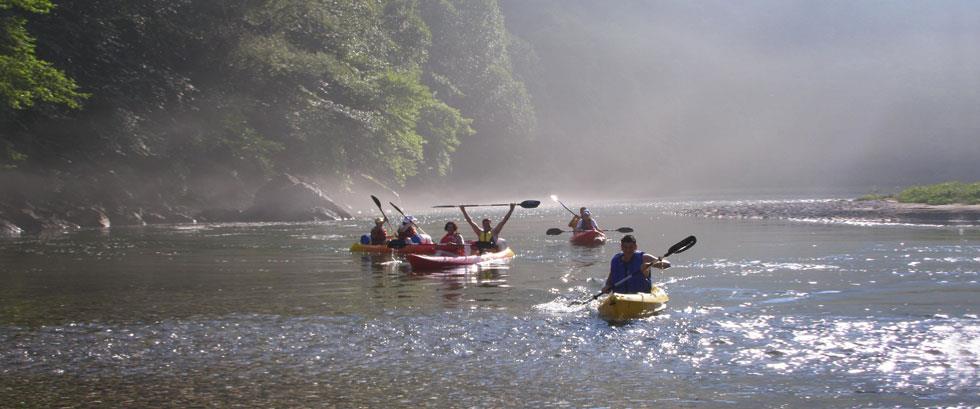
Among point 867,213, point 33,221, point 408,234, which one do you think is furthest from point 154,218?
point 867,213

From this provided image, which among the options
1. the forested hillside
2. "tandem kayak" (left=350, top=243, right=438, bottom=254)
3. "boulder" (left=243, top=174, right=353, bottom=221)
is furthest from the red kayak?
"boulder" (left=243, top=174, right=353, bottom=221)

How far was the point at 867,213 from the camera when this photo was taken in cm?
4031

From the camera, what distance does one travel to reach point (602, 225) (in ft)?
137

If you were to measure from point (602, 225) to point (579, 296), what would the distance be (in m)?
24.8

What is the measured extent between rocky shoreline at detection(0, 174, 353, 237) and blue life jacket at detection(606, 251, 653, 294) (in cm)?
2479

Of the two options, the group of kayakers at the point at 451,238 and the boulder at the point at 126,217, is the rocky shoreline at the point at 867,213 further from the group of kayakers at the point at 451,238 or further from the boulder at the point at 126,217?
the boulder at the point at 126,217

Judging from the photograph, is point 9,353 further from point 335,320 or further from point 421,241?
point 421,241

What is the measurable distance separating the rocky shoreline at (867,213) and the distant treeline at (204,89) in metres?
17.6

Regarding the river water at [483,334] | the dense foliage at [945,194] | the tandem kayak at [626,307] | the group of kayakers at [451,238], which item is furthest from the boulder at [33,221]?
the dense foliage at [945,194]

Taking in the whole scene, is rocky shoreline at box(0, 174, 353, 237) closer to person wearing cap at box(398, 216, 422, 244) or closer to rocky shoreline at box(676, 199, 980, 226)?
person wearing cap at box(398, 216, 422, 244)

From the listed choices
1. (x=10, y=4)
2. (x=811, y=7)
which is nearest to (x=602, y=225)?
(x=10, y=4)

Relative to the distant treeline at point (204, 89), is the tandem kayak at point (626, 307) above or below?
below

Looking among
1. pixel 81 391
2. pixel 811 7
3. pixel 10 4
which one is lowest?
pixel 81 391

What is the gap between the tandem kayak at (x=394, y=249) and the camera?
24.2 meters
